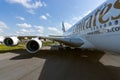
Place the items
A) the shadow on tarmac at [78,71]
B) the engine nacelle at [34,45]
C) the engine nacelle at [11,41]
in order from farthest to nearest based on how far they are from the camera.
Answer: the engine nacelle at [11,41]
the engine nacelle at [34,45]
the shadow on tarmac at [78,71]

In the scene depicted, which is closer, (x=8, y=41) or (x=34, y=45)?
(x=34, y=45)

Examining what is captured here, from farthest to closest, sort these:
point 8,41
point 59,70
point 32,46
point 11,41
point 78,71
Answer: point 8,41, point 11,41, point 32,46, point 59,70, point 78,71

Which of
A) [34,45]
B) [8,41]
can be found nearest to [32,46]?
[34,45]

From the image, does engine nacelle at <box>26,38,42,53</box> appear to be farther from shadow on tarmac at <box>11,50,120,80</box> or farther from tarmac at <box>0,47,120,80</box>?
shadow on tarmac at <box>11,50,120,80</box>

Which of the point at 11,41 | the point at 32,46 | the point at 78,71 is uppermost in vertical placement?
the point at 11,41

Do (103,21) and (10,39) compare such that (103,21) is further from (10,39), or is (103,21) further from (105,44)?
(10,39)

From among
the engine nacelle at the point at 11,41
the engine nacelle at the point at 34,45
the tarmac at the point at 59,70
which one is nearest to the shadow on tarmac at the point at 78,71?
the tarmac at the point at 59,70

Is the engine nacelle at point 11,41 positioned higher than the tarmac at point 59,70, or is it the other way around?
the engine nacelle at point 11,41

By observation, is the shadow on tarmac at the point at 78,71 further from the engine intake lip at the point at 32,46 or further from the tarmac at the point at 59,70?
the engine intake lip at the point at 32,46

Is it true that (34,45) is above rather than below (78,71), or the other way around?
above

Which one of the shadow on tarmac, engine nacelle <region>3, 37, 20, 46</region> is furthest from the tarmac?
engine nacelle <region>3, 37, 20, 46</region>

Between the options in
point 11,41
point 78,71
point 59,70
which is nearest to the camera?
point 78,71

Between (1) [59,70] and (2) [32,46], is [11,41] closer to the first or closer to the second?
(2) [32,46]

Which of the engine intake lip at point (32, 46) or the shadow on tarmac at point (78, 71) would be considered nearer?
the shadow on tarmac at point (78, 71)
